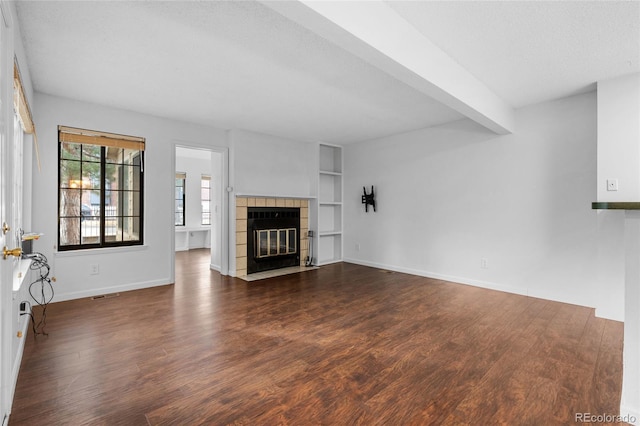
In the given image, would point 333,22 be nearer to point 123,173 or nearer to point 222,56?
point 222,56

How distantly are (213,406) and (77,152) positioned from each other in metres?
3.75

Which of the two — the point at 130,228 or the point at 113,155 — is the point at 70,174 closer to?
the point at 113,155

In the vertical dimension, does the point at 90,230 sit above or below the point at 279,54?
below

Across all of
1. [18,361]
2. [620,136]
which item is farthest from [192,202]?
[620,136]

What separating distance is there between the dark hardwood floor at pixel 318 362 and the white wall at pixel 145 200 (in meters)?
0.43

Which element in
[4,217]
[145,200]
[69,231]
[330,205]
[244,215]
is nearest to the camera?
[4,217]

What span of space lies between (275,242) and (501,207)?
364cm

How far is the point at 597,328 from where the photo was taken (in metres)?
2.93

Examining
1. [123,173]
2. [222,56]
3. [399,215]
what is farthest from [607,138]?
[123,173]

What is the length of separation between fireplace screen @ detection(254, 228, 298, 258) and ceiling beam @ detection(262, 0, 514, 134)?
12.0 ft

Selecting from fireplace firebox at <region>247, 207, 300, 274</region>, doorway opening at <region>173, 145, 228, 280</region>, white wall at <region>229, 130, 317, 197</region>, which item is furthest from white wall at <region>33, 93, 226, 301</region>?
doorway opening at <region>173, 145, 228, 280</region>

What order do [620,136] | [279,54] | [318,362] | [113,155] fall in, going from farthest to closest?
[113,155]
[620,136]
[279,54]
[318,362]

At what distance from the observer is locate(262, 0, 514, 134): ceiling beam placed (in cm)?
170

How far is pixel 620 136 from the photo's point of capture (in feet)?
9.95
